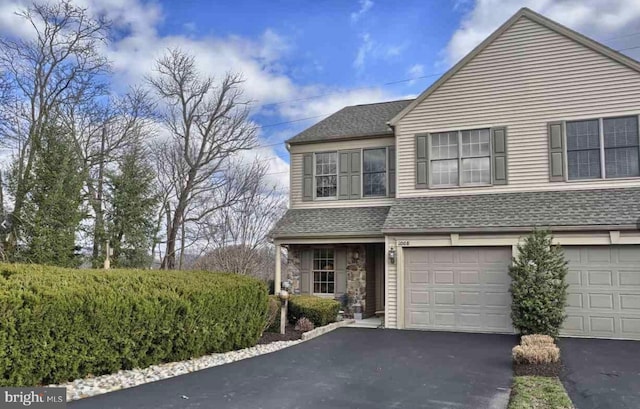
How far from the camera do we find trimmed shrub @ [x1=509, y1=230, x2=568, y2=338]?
10023mm

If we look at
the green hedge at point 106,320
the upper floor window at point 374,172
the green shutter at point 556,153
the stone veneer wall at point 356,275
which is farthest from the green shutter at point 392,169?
the green hedge at point 106,320

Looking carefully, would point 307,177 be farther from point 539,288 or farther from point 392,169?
point 539,288

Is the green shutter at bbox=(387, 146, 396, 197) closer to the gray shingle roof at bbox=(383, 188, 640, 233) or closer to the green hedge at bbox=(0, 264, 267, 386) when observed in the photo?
the gray shingle roof at bbox=(383, 188, 640, 233)

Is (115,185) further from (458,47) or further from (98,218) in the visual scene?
(458,47)

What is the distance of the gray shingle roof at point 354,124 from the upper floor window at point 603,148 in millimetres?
4865

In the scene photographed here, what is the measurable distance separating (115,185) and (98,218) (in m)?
1.25

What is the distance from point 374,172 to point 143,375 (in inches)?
367

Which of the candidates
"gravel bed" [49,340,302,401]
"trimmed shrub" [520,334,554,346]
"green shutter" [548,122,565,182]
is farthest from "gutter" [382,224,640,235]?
"gravel bed" [49,340,302,401]

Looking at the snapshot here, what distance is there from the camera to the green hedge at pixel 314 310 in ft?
38.8

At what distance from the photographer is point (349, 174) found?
14594 millimetres

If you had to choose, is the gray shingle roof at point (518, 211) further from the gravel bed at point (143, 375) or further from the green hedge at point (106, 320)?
the gravel bed at point (143, 375)

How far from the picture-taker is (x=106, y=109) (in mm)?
19688

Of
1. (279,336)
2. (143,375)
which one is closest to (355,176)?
(279,336)

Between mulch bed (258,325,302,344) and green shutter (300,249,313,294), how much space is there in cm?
327
